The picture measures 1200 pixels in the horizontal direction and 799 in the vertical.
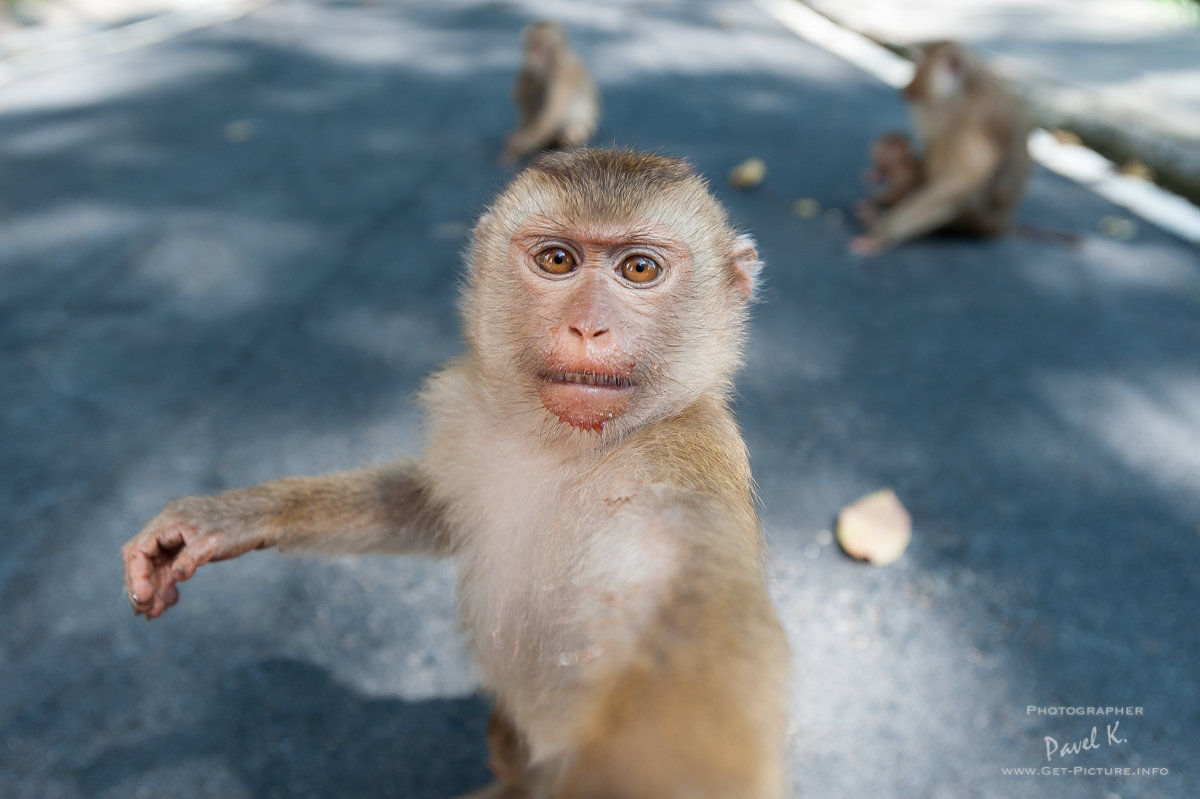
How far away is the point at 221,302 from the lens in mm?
3471

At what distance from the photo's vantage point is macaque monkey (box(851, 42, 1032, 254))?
4.35m

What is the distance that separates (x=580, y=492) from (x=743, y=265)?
2.00 ft

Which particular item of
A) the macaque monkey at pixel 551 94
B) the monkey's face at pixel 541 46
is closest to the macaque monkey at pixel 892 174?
the macaque monkey at pixel 551 94

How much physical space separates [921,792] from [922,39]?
733cm

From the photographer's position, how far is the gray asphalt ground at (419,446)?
1896mm

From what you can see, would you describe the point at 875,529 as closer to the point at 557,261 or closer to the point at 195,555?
the point at 557,261

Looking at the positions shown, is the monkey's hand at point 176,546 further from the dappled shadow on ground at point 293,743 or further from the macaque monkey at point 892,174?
the macaque monkey at point 892,174


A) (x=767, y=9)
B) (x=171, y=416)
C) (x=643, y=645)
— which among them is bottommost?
(x=767, y=9)

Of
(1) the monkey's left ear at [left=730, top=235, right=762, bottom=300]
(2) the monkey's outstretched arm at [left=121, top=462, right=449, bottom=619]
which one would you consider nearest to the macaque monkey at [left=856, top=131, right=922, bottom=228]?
(1) the monkey's left ear at [left=730, top=235, right=762, bottom=300]

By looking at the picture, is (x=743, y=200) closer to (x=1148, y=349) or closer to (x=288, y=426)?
(x=1148, y=349)

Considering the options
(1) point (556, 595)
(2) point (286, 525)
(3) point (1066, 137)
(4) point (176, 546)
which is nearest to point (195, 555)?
(4) point (176, 546)

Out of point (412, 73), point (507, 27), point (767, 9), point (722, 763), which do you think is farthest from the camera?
point (767, 9)

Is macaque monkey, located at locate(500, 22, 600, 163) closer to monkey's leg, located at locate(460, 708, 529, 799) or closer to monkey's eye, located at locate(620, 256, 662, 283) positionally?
monkey's eye, located at locate(620, 256, 662, 283)

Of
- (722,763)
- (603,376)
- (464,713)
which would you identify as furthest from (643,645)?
(464,713)
